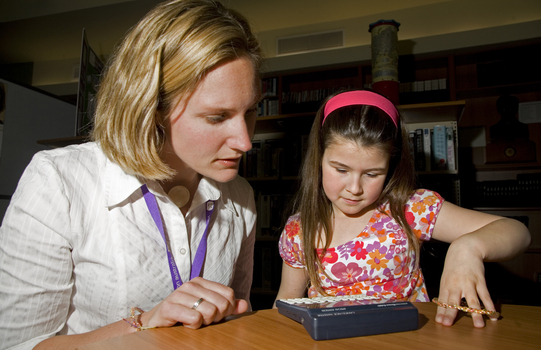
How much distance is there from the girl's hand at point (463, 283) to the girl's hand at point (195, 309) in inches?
13.8

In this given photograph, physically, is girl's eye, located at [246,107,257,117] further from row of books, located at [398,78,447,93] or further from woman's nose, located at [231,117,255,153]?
row of books, located at [398,78,447,93]

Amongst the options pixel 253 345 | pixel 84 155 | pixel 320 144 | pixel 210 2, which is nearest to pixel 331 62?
pixel 320 144

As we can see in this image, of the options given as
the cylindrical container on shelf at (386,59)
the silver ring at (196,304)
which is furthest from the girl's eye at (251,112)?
the cylindrical container on shelf at (386,59)

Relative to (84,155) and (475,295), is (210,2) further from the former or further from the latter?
(475,295)

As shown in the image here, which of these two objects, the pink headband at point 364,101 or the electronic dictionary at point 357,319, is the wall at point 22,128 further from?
the electronic dictionary at point 357,319

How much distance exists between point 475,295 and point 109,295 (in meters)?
0.75

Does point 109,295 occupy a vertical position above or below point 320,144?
A: below

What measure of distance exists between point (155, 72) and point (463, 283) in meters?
0.76

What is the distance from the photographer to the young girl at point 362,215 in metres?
1.09

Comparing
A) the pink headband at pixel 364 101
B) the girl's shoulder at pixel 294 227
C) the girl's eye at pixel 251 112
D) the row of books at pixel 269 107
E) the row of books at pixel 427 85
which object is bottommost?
the girl's shoulder at pixel 294 227

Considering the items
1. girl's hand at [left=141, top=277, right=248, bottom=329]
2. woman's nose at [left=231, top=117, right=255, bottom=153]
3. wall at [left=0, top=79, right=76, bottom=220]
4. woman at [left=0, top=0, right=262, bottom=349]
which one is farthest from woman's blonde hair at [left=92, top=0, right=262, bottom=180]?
wall at [left=0, top=79, right=76, bottom=220]

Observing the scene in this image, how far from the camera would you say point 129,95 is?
2.70ft

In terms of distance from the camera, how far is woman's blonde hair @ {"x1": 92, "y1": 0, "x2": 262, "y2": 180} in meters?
0.80

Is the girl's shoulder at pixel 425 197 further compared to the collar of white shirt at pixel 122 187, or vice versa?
the girl's shoulder at pixel 425 197
